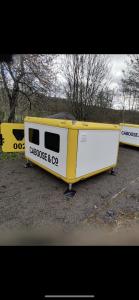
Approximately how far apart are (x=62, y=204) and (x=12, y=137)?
2.74 m

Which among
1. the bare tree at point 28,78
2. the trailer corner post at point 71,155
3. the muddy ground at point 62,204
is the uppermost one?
the bare tree at point 28,78

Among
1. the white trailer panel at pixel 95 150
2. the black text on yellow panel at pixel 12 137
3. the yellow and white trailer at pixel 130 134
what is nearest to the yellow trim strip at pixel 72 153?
the white trailer panel at pixel 95 150

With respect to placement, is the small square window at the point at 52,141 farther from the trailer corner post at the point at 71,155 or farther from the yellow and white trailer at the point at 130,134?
the yellow and white trailer at the point at 130,134

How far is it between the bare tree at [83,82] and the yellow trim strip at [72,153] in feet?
25.9

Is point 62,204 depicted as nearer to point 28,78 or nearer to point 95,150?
point 95,150

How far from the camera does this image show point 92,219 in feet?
8.26

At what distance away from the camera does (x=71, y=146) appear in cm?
296

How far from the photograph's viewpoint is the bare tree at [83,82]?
32.6 feet

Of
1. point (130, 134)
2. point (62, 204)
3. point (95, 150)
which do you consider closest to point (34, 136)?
point (95, 150)

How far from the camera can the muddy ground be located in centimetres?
231

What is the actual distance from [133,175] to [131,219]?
2298 millimetres
